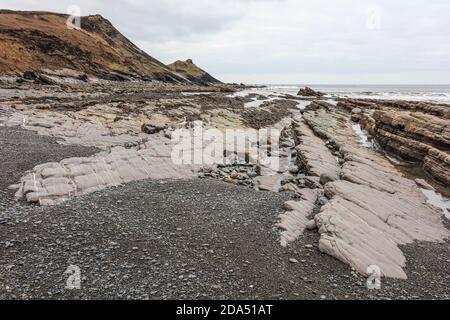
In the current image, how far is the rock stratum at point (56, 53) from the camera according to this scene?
7612cm

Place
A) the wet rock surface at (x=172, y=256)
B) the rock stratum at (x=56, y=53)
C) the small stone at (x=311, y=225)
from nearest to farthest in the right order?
1. the wet rock surface at (x=172, y=256)
2. the small stone at (x=311, y=225)
3. the rock stratum at (x=56, y=53)

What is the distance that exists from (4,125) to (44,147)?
27.2 feet

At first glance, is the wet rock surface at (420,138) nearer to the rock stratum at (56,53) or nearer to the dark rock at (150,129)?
the dark rock at (150,129)

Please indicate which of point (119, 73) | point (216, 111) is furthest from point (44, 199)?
point (119, 73)

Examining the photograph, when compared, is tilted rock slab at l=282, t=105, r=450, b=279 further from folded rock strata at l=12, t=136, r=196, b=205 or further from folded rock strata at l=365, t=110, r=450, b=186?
folded rock strata at l=12, t=136, r=196, b=205

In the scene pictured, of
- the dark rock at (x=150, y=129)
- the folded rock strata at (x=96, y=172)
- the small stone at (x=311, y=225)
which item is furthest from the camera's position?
the dark rock at (x=150, y=129)

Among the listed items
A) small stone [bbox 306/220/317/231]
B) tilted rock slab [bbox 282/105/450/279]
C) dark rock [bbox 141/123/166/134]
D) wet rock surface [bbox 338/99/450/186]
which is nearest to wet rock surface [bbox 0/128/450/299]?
small stone [bbox 306/220/317/231]

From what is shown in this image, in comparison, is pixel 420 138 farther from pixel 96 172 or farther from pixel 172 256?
pixel 172 256

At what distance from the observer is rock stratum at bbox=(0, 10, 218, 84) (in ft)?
250

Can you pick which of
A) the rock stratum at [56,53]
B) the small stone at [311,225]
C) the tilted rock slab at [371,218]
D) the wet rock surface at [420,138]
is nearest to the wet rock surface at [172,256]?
the small stone at [311,225]

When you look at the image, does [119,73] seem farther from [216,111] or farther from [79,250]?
[79,250]

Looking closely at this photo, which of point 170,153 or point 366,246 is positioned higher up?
point 170,153

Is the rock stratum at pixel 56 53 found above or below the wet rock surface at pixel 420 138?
above
